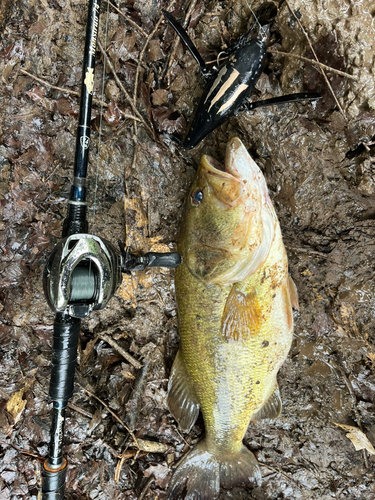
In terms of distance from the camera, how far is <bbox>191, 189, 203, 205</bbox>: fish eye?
244 centimetres

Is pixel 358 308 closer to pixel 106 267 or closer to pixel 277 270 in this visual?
pixel 277 270

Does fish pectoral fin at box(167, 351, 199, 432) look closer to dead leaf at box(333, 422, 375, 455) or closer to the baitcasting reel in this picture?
the baitcasting reel

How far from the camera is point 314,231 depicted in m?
2.96

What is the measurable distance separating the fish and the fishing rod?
1.31 ft

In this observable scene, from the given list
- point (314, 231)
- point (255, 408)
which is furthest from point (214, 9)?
point (255, 408)

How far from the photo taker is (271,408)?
3.04m

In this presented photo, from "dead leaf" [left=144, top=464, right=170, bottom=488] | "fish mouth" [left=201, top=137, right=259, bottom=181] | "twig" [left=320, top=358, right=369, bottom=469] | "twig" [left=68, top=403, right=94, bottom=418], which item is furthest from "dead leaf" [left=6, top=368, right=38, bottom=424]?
"twig" [left=320, top=358, right=369, bottom=469]

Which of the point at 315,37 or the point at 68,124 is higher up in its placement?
the point at 315,37

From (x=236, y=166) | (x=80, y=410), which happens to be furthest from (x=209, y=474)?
(x=236, y=166)

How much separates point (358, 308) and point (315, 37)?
88.5 inches

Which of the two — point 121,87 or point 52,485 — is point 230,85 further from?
point 52,485

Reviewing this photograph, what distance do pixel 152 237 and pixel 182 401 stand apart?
152 cm

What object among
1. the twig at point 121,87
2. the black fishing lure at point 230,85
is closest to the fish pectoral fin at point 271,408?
the black fishing lure at point 230,85

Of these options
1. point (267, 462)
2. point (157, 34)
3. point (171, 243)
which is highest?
point (157, 34)
